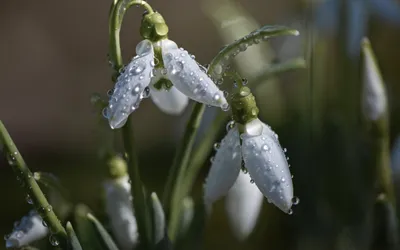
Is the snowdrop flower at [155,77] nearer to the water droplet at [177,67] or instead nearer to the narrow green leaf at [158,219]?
the water droplet at [177,67]

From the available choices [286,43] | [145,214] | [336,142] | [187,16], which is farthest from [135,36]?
[145,214]

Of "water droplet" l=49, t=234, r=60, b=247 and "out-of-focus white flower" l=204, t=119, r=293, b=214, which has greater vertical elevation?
"out-of-focus white flower" l=204, t=119, r=293, b=214

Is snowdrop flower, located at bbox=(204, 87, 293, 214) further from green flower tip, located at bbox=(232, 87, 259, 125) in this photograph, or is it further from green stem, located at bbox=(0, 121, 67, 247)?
green stem, located at bbox=(0, 121, 67, 247)

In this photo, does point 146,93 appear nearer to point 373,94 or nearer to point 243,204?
point 243,204

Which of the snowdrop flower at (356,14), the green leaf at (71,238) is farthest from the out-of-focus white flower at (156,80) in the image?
the snowdrop flower at (356,14)

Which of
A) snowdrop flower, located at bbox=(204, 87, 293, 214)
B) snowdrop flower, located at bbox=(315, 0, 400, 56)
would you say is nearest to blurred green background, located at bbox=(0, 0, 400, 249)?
snowdrop flower, located at bbox=(315, 0, 400, 56)

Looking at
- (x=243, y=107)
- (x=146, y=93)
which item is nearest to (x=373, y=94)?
(x=243, y=107)

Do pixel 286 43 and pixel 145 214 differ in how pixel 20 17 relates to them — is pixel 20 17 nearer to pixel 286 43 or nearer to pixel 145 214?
pixel 286 43
